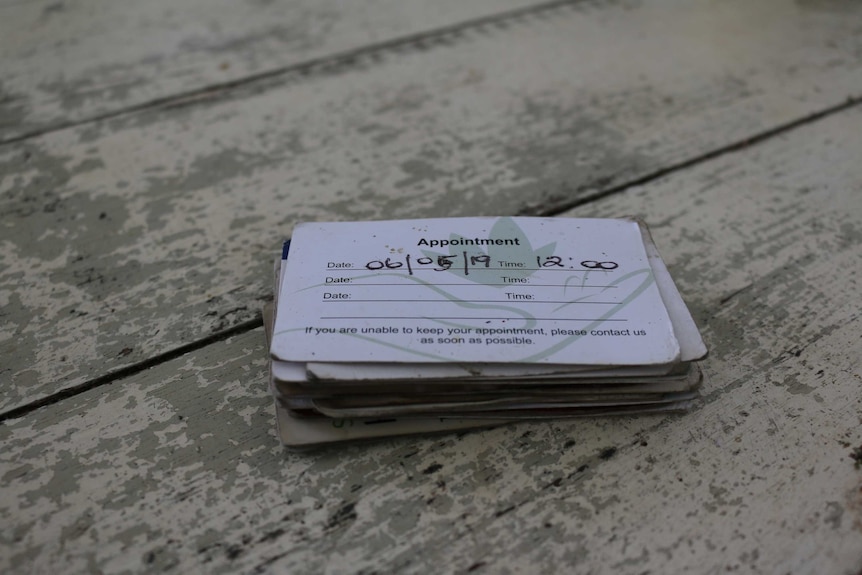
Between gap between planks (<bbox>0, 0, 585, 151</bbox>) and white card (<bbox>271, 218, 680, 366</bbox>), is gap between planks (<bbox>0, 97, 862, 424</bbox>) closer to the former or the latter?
gap between planks (<bbox>0, 0, 585, 151</bbox>)

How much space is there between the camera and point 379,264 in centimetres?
59

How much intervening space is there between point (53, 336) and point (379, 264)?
34 cm

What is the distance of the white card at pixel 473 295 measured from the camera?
0.51 meters

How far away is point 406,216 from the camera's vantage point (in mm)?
784

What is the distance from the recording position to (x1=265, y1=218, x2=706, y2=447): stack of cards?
1.66ft

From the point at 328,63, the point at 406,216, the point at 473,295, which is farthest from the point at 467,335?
the point at 328,63

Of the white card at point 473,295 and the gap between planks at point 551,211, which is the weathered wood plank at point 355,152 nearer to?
the gap between planks at point 551,211

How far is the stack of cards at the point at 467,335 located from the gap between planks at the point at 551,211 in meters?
0.11

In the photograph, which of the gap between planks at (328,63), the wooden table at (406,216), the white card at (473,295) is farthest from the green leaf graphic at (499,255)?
the gap between planks at (328,63)

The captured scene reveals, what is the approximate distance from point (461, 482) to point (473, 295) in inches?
6.1

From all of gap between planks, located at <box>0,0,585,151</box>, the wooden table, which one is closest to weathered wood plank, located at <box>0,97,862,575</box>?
the wooden table

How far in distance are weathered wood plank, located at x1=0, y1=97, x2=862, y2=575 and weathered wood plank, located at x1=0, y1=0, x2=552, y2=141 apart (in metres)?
0.58

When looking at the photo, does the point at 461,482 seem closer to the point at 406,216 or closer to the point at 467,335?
the point at 467,335

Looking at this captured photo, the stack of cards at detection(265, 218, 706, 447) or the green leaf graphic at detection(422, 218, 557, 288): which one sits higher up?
the green leaf graphic at detection(422, 218, 557, 288)
